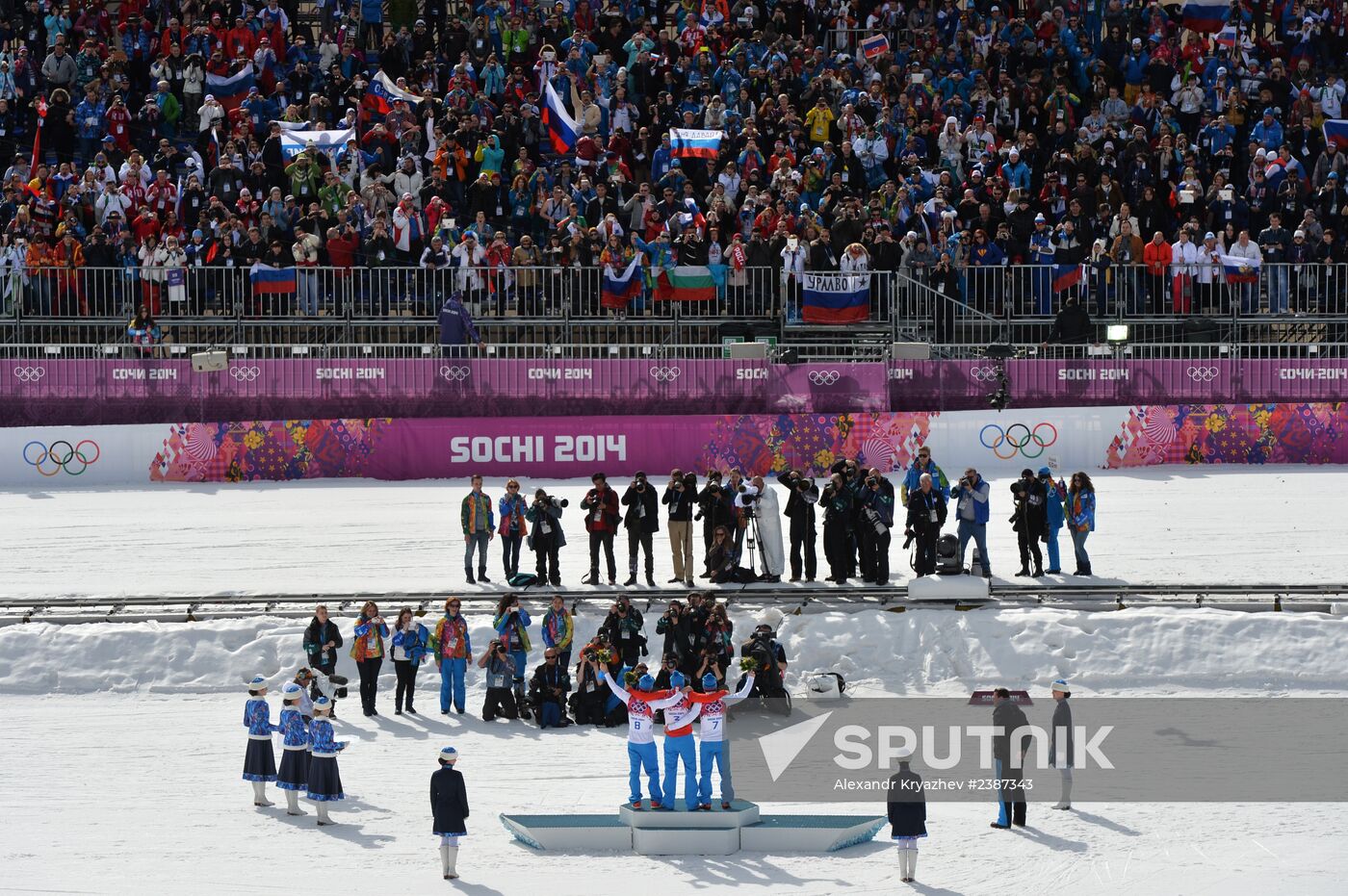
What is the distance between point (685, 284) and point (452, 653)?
11529 millimetres

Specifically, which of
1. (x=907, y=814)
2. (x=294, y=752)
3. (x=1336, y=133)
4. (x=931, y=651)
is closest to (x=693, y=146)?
(x=1336, y=133)

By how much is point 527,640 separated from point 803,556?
157 inches

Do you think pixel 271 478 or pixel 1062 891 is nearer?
pixel 1062 891

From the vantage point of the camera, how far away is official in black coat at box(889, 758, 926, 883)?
1419 cm

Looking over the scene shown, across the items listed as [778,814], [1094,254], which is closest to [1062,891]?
[778,814]

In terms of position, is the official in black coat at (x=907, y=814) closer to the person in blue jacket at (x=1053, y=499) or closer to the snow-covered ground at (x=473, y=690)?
the snow-covered ground at (x=473, y=690)

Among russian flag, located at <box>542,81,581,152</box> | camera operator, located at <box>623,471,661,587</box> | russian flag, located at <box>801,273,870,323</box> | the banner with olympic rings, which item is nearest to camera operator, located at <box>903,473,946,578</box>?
camera operator, located at <box>623,471,661,587</box>

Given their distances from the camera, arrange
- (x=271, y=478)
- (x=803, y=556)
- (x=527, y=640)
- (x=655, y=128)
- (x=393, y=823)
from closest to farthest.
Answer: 1. (x=393, y=823)
2. (x=527, y=640)
3. (x=803, y=556)
4. (x=271, y=478)
5. (x=655, y=128)

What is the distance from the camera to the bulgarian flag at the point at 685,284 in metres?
29.1

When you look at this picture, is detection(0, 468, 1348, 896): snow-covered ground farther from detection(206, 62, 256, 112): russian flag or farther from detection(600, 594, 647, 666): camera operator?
detection(206, 62, 256, 112): russian flag

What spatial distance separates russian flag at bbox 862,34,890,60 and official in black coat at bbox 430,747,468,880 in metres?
21.5

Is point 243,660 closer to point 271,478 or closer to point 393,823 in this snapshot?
point 393,823

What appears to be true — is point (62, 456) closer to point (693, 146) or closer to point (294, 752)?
point (693, 146)

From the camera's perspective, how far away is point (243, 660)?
19.6m
